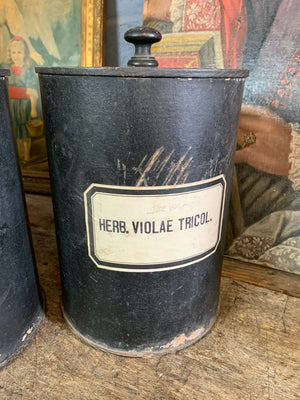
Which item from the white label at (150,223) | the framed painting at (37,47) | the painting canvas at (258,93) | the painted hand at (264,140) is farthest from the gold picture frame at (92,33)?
the white label at (150,223)

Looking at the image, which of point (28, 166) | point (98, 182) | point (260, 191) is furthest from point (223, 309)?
point (28, 166)

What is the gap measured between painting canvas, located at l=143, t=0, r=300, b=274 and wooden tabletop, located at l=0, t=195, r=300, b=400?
9.6 inches

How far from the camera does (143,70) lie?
0.54 metres

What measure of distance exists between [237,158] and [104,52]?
609mm

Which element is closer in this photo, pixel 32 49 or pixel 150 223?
pixel 150 223

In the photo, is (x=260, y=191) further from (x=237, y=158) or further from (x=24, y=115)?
(x=24, y=115)

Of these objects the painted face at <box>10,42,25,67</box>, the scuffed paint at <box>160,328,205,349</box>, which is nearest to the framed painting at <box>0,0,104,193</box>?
the painted face at <box>10,42,25,67</box>

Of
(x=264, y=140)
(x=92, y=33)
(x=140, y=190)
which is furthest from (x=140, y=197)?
(x=92, y=33)

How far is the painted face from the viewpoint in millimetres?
1365

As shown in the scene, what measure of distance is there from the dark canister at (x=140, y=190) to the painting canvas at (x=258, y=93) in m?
0.33

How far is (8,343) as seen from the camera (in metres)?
0.72

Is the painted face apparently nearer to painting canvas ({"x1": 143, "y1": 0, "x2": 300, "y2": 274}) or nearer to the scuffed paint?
painting canvas ({"x1": 143, "y1": 0, "x2": 300, "y2": 274})

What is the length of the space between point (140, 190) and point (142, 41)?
0.91ft

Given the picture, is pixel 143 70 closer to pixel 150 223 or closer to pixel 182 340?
pixel 150 223
